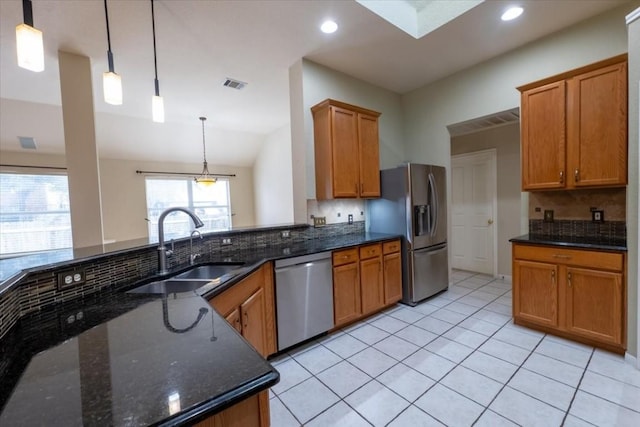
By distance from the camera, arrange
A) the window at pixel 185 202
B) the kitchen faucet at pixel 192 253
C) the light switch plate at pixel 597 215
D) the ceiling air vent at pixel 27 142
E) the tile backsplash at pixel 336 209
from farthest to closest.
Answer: the window at pixel 185 202 → the ceiling air vent at pixel 27 142 → the tile backsplash at pixel 336 209 → the light switch plate at pixel 597 215 → the kitchen faucet at pixel 192 253

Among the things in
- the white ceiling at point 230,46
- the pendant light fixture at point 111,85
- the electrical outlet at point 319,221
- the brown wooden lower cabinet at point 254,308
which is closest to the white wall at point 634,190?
the white ceiling at point 230,46

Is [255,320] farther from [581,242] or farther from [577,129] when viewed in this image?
[577,129]

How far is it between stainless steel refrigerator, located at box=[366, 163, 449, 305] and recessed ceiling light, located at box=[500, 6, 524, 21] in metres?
1.61

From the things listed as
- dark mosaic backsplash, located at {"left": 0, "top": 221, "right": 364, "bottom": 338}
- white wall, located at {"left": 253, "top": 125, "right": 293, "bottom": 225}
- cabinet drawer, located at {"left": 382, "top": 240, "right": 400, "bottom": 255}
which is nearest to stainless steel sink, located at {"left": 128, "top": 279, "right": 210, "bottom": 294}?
dark mosaic backsplash, located at {"left": 0, "top": 221, "right": 364, "bottom": 338}

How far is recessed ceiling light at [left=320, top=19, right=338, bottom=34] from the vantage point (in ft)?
8.66

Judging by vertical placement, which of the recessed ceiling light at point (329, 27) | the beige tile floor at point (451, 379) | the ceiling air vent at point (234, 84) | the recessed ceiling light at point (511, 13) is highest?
the ceiling air vent at point (234, 84)

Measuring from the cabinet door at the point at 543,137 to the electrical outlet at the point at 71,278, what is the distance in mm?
3729

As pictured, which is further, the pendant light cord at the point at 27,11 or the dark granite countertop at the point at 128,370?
the pendant light cord at the point at 27,11

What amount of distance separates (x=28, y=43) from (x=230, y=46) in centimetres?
204

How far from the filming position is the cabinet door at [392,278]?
10.5 ft

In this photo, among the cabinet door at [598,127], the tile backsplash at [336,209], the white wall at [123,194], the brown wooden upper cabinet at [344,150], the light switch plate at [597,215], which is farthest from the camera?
the white wall at [123,194]

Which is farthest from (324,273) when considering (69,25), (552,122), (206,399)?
(69,25)

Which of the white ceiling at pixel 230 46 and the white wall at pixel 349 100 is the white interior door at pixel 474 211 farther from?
the white ceiling at pixel 230 46

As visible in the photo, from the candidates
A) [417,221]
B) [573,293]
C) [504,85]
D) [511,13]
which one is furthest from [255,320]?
[504,85]
